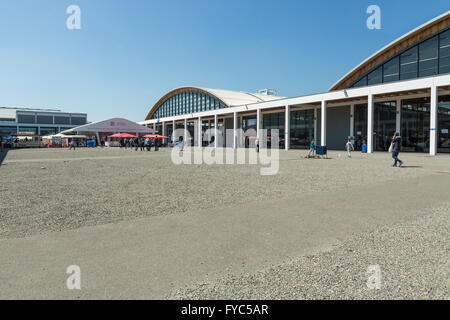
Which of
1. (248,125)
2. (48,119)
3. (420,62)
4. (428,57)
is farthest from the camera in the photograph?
(48,119)

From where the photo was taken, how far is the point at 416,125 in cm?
2703

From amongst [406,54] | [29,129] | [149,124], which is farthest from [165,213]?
[29,129]

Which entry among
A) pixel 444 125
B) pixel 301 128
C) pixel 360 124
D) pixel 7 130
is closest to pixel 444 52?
pixel 444 125

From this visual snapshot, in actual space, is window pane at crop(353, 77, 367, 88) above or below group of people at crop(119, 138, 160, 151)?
above

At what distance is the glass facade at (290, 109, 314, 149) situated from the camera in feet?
120

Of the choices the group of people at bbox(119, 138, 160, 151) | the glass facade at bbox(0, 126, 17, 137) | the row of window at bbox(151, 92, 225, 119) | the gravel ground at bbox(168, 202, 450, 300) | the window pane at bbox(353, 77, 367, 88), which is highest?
the row of window at bbox(151, 92, 225, 119)

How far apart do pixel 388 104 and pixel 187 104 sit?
42203mm

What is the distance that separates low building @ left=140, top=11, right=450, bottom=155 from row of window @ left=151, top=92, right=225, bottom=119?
11.7 m

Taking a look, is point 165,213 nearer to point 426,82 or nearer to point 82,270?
point 82,270

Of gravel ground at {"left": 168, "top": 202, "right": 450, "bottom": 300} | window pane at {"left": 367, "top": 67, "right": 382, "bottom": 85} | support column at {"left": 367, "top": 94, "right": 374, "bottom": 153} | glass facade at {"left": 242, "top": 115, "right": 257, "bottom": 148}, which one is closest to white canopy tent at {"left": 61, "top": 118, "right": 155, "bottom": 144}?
glass facade at {"left": 242, "top": 115, "right": 257, "bottom": 148}

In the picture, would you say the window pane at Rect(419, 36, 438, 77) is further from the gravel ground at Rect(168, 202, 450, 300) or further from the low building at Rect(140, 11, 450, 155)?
the gravel ground at Rect(168, 202, 450, 300)

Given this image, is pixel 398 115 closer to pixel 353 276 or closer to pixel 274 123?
pixel 274 123

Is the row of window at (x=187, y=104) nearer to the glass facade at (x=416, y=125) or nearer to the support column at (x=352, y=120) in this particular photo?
the support column at (x=352, y=120)
